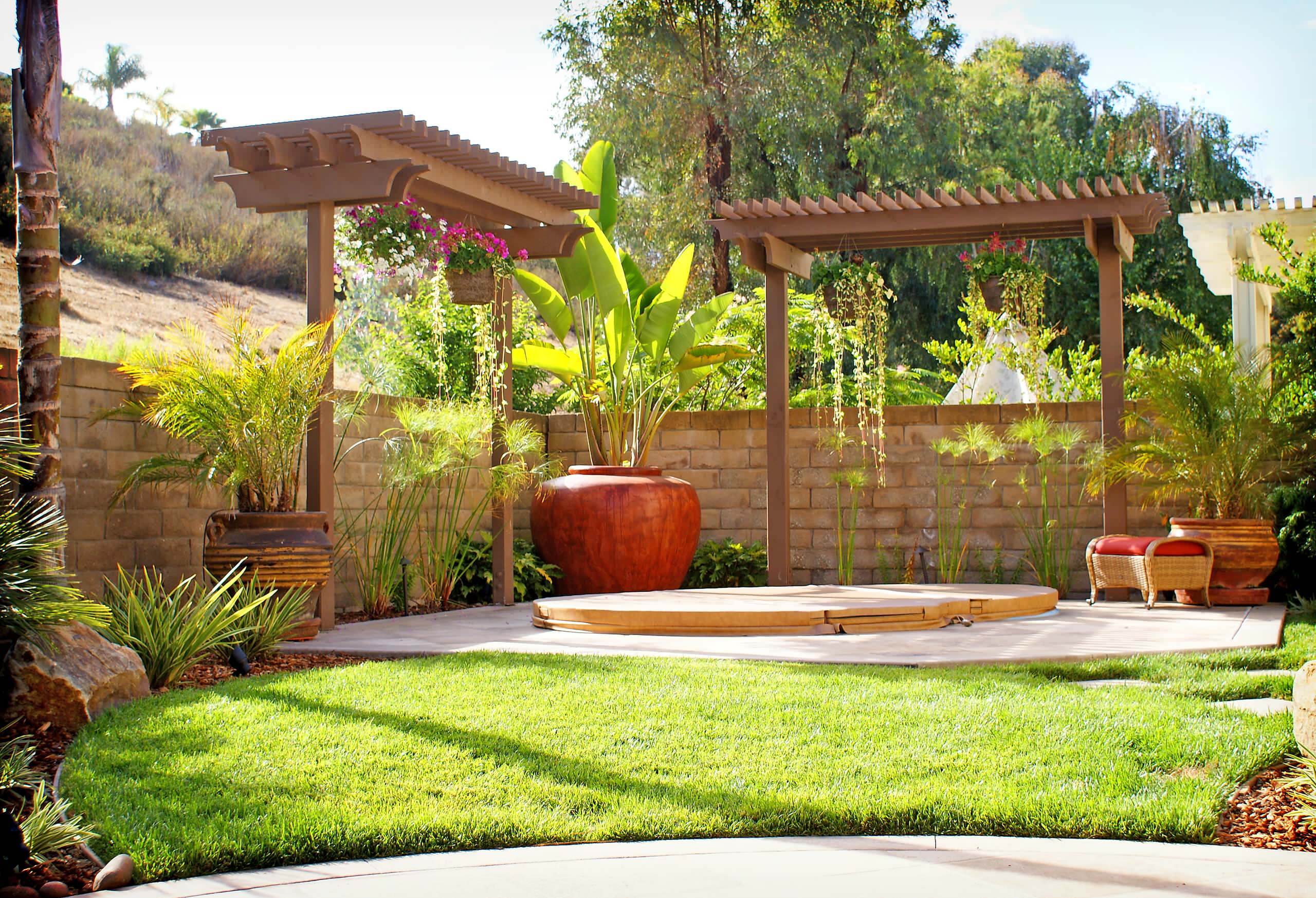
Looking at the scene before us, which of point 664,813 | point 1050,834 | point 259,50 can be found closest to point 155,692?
point 664,813

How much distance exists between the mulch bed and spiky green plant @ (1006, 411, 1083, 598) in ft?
16.5

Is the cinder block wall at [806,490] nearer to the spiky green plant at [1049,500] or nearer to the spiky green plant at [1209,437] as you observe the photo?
the spiky green plant at [1049,500]

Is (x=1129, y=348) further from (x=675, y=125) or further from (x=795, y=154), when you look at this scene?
(x=675, y=125)

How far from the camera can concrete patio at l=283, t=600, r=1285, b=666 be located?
5.01 metres

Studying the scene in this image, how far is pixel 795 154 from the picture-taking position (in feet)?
50.1

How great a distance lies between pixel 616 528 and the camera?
7.98 meters

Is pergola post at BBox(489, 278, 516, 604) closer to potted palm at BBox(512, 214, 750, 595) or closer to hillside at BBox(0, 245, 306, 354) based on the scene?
potted palm at BBox(512, 214, 750, 595)

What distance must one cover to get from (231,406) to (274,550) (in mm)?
742

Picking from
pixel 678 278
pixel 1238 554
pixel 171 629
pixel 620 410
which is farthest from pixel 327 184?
pixel 1238 554

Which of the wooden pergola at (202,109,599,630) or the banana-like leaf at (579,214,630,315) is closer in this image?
the wooden pergola at (202,109,599,630)

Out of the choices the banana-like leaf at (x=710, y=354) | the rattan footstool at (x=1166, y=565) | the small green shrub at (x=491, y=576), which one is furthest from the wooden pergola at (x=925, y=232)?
the small green shrub at (x=491, y=576)

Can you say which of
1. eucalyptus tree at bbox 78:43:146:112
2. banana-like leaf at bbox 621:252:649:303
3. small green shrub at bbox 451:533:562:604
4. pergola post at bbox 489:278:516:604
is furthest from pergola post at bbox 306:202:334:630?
eucalyptus tree at bbox 78:43:146:112

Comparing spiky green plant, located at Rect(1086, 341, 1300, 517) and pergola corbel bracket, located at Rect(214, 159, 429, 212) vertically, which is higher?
pergola corbel bracket, located at Rect(214, 159, 429, 212)

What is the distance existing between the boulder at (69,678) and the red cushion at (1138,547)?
5.79 m
